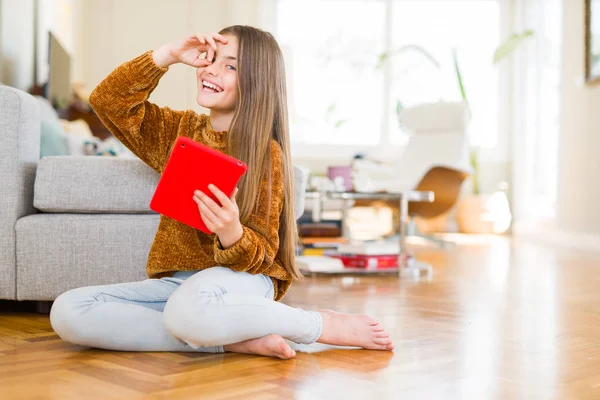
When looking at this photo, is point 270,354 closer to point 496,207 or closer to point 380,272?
point 380,272

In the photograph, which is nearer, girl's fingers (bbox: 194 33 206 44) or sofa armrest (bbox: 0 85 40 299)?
girl's fingers (bbox: 194 33 206 44)

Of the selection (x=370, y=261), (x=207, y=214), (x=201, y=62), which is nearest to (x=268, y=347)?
(x=207, y=214)

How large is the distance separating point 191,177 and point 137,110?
381 mm

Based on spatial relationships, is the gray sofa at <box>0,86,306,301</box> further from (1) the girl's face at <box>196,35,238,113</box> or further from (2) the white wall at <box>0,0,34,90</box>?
(2) the white wall at <box>0,0,34,90</box>

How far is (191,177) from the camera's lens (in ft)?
4.37

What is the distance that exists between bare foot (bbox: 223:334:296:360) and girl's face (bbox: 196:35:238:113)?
0.51 metres

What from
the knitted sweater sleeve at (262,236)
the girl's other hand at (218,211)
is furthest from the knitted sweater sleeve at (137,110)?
the girl's other hand at (218,211)

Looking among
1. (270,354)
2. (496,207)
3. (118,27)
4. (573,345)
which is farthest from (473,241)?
(270,354)

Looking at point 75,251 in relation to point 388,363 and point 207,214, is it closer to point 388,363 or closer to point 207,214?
point 207,214

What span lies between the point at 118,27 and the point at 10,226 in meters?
5.06

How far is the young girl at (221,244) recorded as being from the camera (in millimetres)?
1404

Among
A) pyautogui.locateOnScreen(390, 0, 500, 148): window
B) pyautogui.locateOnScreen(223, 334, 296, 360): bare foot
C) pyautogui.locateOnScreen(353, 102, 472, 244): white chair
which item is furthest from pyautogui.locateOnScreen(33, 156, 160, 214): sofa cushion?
pyautogui.locateOnScreen(390, 0, 500, 148): window

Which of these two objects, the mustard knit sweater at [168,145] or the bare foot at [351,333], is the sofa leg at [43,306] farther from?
the bare foot at [351,333]

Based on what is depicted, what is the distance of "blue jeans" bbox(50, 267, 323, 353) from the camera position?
139cm
